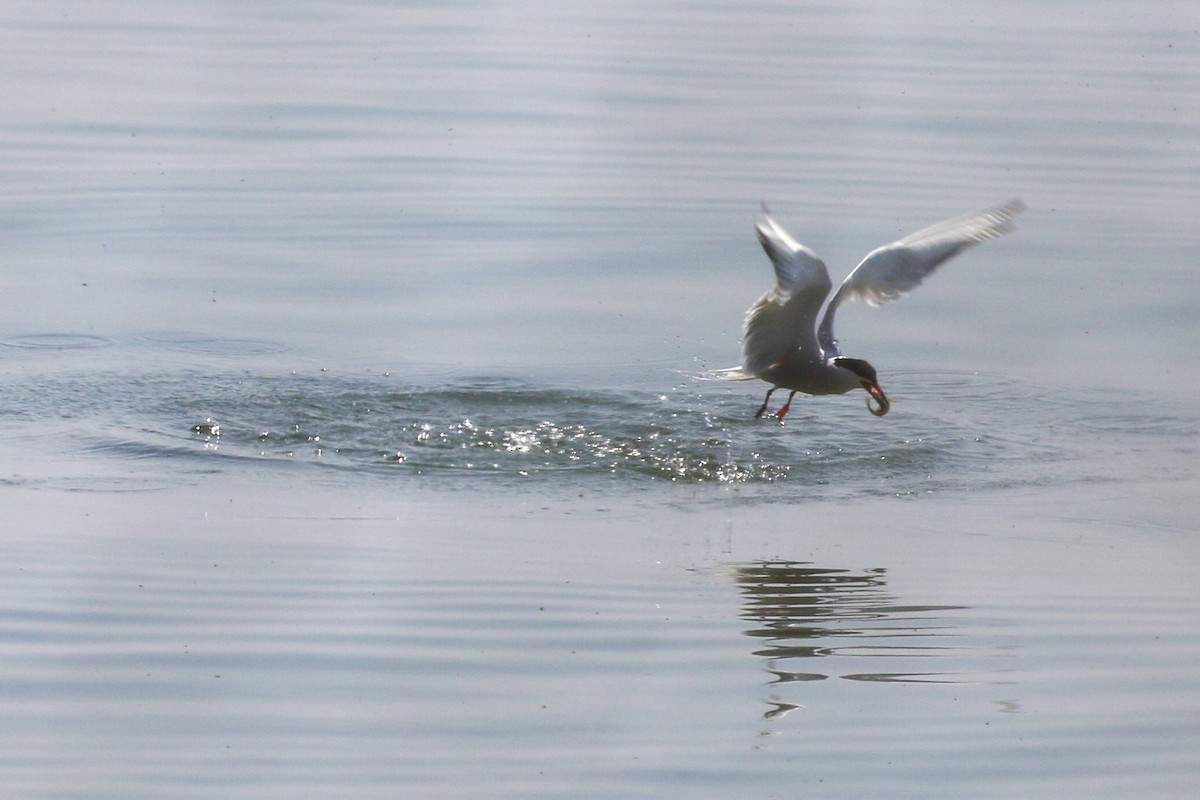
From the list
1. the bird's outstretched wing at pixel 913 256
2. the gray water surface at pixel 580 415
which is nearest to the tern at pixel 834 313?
the bird's outstretched wing at pixel 913 256

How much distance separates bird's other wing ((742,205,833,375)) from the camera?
8.03 meters

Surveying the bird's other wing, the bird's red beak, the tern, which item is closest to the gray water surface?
the bird's red beak

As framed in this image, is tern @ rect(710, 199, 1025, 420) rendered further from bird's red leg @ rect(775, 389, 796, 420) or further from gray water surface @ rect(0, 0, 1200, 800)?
gray water surface @ rect(0, 0, 1200, 800)

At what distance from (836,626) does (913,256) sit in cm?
281

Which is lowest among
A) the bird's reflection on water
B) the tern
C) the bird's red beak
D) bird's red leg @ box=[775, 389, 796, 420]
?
Result: the bird's reflection on water

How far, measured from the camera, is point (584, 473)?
826 cm

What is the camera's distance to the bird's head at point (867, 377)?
8656 millimetres

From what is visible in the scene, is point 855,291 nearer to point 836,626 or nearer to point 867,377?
point 867,377

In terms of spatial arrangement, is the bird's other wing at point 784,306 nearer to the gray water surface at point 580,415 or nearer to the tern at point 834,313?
the tern at point 834,313

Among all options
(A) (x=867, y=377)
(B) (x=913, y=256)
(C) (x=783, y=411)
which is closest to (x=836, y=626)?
(A) (x=867, y=377)

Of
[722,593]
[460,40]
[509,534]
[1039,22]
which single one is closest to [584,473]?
[509,534]

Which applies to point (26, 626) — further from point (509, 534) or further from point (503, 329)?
point (503, 329)

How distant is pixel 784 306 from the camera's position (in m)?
8.48

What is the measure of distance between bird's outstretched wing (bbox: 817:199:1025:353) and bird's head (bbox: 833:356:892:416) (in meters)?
0.29
